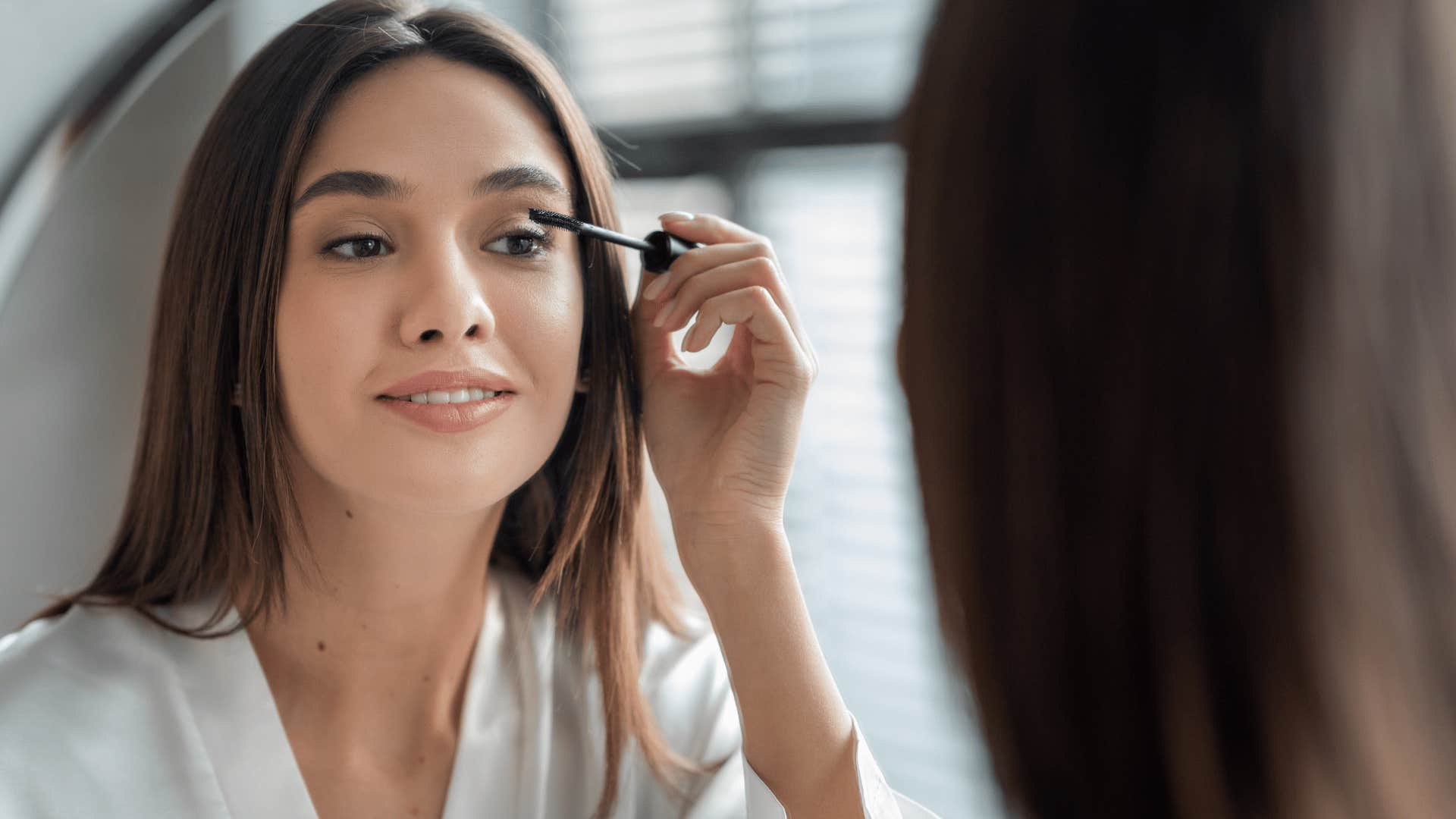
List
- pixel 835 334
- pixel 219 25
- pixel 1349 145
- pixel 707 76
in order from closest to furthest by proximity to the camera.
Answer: pixel 1349 145 < pixel 219 25 < pixel 835 334 < pixel 707 76

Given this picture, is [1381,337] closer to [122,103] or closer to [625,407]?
[625,407]

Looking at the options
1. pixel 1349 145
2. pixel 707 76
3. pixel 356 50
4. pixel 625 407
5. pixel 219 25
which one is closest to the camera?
pixel 1349 145

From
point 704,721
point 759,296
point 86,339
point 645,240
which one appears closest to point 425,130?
point 645,240

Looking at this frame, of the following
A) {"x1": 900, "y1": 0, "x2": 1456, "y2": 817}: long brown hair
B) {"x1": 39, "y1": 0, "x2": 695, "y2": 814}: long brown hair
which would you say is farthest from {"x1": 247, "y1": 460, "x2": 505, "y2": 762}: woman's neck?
{"x1": 900, "y1": 0, "x2": 1456, "y2": 817}: long brown hair

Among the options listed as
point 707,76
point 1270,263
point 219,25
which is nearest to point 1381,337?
point 1270,263

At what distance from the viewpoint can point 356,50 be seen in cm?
96

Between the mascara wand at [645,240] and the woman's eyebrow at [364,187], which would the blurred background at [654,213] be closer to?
the mascara wand at [645,240]

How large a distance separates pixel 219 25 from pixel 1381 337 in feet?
5.07

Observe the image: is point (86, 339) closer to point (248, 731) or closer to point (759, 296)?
point (248, 731)

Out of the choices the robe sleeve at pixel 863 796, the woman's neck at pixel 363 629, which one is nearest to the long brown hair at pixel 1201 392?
the robe sleeve at pixel 863 796

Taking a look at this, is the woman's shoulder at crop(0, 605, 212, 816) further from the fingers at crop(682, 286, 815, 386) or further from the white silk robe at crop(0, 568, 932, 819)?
the fingers at crop(682, 286, 815, 386)

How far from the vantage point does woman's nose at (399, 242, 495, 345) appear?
0.91m

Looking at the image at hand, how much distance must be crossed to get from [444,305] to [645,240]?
20 cm

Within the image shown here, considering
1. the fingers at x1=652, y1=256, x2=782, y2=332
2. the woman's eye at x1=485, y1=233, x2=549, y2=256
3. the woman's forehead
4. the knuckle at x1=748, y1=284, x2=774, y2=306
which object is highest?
the woman's forehead
